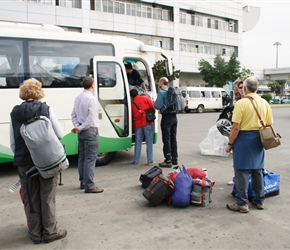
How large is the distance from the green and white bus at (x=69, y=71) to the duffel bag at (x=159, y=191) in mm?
2615

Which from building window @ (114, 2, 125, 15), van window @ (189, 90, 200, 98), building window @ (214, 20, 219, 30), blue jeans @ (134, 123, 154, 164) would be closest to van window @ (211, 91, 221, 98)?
van window @ (189, 90, 200, 98)

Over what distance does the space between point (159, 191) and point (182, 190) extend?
34 cm

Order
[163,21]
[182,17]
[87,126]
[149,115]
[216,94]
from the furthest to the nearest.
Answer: [182,17] → [163,21] → [216,94] → [149,115] → [87,126]

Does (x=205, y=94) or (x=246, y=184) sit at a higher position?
(x=205, y=94)

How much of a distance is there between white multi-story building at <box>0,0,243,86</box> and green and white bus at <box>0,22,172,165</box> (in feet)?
83.9

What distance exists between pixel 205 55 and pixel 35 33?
38.7m

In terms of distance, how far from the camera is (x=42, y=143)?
3102 mm

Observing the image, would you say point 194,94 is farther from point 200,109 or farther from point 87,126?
point 87,126

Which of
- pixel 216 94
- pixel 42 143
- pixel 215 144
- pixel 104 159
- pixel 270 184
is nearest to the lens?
pixel 42 143

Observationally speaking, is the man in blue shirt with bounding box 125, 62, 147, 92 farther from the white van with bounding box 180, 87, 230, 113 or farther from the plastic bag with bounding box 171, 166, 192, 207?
the white van with bounding box 180, 87, 230, 113

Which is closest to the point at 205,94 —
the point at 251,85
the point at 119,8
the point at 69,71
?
the point at 119,8

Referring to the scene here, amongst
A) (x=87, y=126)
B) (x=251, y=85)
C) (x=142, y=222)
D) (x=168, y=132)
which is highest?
(x=251, y=85)

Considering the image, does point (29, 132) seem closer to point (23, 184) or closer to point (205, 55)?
point (23, 184)

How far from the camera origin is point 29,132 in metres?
3.08
